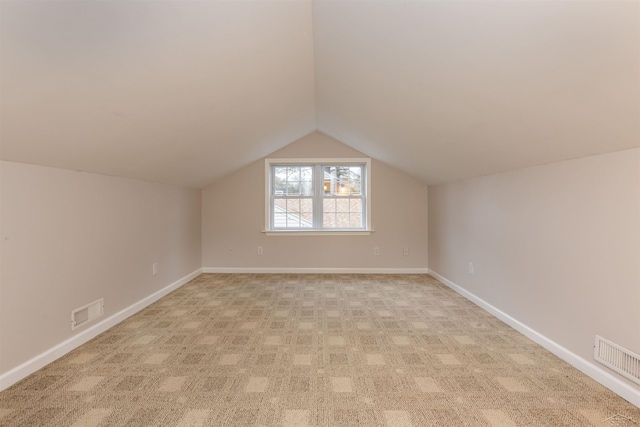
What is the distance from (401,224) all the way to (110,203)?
152 inches

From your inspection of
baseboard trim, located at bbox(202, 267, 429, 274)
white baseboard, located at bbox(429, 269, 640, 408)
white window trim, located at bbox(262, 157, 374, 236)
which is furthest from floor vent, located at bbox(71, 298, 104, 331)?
white baseboard, located at bbox(429, 269, 640, 408)

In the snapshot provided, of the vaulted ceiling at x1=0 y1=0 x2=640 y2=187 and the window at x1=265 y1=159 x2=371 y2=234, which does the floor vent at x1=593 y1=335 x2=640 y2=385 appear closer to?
the vaulted ceiling at x1=0 y1=0 x2=640 y2=187

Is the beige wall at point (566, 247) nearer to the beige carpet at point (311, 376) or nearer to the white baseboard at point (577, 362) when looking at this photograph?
the white baseboard at point (577, 362)

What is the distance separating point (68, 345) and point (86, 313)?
0.28 metres

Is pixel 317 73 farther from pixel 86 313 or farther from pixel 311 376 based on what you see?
pixel 86 313

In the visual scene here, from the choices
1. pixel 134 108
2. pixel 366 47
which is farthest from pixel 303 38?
pixel 134 108

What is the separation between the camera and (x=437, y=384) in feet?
6.07

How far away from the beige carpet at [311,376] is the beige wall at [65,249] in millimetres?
288

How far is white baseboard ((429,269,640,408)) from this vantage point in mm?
1684

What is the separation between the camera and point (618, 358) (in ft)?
5.74

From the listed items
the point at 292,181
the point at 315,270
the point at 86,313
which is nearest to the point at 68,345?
the point at 86,313

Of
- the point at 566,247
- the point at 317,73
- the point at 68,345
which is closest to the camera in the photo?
the point at 566,247

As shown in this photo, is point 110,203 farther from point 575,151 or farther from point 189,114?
point 575,151

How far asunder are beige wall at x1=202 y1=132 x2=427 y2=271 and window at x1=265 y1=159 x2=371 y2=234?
22cm
